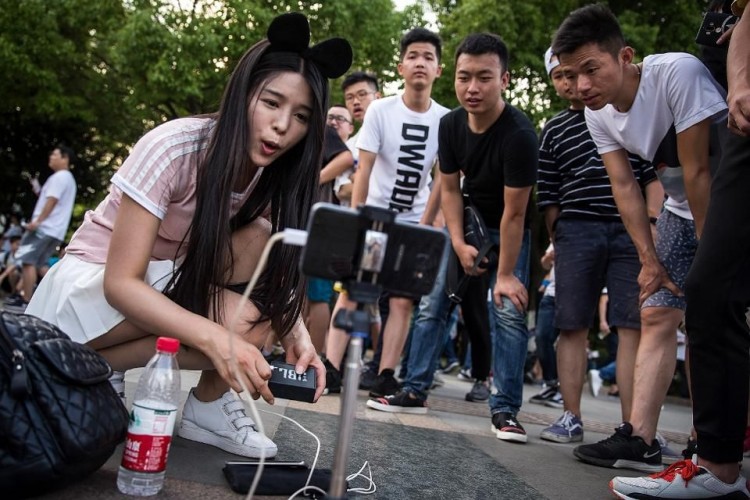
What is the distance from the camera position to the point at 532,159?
13.5ft

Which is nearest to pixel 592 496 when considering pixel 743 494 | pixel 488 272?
pixel 743 494

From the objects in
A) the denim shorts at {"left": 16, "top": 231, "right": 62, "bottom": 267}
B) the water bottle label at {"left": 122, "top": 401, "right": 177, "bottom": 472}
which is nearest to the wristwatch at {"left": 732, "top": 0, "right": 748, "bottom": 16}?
the water bottle label at {"left": 122, "top": 401, "right": 177, "bottom": 472}

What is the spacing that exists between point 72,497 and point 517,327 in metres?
2.73

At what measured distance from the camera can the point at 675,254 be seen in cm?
346

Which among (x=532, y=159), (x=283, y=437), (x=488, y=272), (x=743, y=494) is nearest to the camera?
(x=743, y=494)

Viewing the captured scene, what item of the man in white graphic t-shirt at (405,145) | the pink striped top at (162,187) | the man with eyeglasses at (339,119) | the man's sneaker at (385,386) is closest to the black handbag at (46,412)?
the pink striped top at (162,187)

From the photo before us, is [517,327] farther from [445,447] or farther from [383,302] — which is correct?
[383,302]

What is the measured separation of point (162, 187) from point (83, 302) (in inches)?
20.2

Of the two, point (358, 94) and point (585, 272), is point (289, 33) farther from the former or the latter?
point (358, 94)

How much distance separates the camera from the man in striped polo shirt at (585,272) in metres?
4.00

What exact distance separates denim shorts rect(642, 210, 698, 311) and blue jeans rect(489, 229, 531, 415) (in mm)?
817

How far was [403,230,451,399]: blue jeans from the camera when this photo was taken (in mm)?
4539

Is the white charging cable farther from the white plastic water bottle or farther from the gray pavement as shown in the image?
the white plastic water bottle

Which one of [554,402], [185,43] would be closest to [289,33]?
[554,402]
